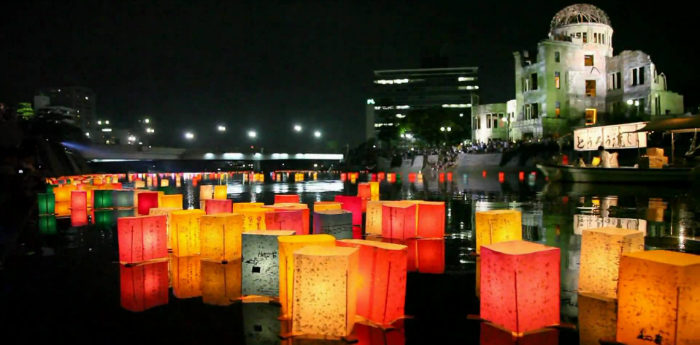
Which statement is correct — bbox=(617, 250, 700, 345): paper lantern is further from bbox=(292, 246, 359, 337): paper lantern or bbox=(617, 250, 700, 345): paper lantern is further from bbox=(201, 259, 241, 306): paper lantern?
bbox=(201, 259, 241, 306): paper lantern

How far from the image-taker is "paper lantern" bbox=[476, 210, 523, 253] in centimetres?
917

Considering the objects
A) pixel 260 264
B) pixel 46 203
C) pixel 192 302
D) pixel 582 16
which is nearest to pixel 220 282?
pixel 192 302

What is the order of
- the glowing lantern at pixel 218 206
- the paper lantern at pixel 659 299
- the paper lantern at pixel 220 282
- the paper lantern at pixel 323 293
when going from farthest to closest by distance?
1. the glowing lantern at pixel 218 206
2. the paper lantern at pixel 220 282
3. the paper lantern at pixel 323 293
4. the paper lantern at pixel 659 299

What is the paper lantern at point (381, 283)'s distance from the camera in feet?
19.4

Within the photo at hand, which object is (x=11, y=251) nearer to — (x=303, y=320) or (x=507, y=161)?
(x=303, y=320)

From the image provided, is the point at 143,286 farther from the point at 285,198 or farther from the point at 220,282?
the point at 285,198

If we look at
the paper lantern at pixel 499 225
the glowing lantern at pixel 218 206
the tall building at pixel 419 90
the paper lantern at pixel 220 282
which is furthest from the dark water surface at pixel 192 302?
the tall building at pixel 419 90

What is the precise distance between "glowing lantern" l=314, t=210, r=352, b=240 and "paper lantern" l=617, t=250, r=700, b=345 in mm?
5378

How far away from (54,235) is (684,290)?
13596 mm

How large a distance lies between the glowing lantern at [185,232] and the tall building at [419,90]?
137361 mm

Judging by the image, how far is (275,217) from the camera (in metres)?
10.1

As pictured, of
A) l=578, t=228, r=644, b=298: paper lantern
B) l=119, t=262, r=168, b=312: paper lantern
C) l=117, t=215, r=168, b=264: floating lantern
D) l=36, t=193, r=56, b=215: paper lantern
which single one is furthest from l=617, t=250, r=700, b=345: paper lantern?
l=36, t=193, r=56, b=215: paper lantern

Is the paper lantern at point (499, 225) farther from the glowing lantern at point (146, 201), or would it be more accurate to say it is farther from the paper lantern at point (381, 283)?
the glowing lantern at point (146, 201)

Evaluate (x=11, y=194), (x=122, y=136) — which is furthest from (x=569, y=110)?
(x=122, y=136)
